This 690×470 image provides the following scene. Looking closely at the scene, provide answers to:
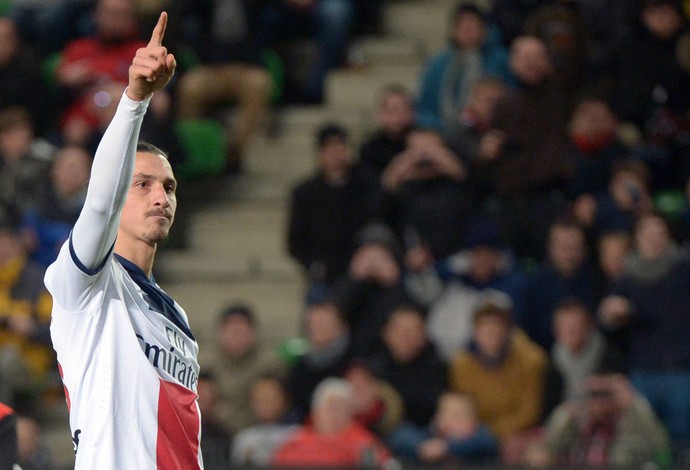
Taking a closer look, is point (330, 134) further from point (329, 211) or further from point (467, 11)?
point (467, 11)

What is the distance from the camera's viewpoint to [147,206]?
378 cm

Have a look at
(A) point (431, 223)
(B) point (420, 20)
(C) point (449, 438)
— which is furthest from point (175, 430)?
(B) point (420, 20)

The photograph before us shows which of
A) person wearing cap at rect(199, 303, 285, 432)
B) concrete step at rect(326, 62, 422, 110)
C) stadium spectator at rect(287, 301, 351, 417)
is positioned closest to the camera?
stadium spectator at rect(287, 301, 351, 417)

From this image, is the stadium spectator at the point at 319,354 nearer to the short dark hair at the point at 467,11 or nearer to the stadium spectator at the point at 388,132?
the stadium spectator at the point at 388,132

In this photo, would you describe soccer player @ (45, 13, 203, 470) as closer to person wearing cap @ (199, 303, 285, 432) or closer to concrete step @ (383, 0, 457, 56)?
person wearing cap @ (199, 303, 285, 432)

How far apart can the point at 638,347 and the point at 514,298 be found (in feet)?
2.79

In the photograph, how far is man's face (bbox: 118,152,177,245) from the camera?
3.78 meters

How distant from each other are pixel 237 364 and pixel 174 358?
5.22 m

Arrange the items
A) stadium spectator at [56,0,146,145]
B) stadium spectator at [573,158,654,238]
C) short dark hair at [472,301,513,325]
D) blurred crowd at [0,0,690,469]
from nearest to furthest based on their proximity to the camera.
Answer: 1. blurred crowd at [0,0,690,469]
2. short dark hair at [472,301,513,325]
3. stadium spectator at [573,158,654,238]
4. stadium spectator at [56,0,146,145]

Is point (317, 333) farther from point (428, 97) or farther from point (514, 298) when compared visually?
point (428, 97)

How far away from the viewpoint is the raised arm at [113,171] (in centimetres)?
341

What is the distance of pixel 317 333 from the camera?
8836 millimetres

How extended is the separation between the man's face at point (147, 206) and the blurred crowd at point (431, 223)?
14.2 feet

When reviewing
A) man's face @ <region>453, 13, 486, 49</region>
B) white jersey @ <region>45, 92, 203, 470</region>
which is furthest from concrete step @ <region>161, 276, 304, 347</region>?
white jersey @ <region>45, 92, 203, 470</region>
